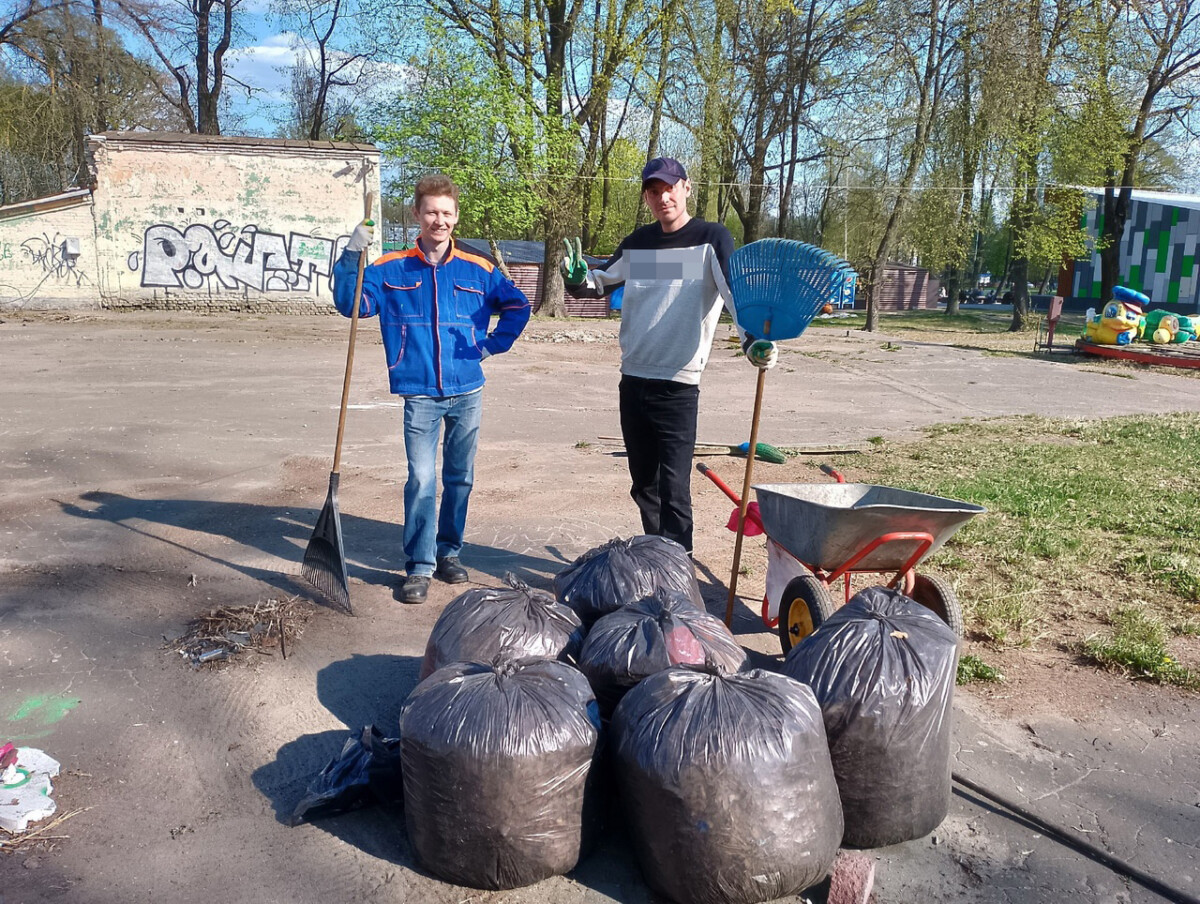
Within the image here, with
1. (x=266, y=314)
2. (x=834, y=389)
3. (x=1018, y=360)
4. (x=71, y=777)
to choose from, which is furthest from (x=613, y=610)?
(x=266, y=314)

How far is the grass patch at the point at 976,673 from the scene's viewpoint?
148 inches

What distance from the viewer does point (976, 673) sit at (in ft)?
12.4

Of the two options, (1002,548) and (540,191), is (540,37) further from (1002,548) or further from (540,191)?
(1002,548)

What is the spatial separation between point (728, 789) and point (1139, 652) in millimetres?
2612

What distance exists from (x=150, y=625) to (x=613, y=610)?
2.19 metres

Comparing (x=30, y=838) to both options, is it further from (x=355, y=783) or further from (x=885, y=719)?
(x=885, y=719)

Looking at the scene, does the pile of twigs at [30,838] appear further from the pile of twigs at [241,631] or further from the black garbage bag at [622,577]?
the black garbage bag at [622,577]

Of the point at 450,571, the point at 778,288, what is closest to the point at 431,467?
the point at 450,571

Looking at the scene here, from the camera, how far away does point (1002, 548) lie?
5312 millimetres

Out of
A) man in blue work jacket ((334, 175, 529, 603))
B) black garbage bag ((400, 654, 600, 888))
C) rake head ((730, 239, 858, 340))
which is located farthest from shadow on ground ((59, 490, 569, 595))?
black garbage bag ((400, 654, 600, 888))

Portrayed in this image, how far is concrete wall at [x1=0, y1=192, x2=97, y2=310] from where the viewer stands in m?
20.3

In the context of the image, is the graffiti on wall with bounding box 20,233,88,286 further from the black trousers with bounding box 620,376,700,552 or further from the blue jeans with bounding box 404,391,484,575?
the black trousers with bounding box 620,376,700,552

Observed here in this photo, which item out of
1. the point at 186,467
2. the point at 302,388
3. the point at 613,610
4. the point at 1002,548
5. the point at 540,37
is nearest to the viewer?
the point at 613,610

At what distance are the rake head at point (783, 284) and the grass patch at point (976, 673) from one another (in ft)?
5.22
